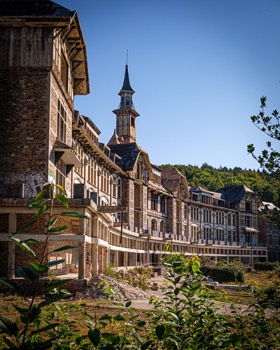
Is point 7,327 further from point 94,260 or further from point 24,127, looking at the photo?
point 94,260

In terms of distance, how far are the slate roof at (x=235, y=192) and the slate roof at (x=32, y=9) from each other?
65.5 metres

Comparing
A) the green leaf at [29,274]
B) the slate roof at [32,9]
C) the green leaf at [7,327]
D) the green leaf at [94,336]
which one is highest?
the slate roof at [32,9]

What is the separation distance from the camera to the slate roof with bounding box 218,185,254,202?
83.6 metres

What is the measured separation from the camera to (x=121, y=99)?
79.8 meters

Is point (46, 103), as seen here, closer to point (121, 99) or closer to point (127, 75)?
point (121, 99)

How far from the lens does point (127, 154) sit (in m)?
50.0

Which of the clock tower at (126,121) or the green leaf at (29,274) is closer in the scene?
the green leaf at (29,274)

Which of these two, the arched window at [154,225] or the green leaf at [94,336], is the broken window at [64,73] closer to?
the green leaf at [94,336]

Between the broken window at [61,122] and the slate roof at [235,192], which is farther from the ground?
the slate roof at [235,192]

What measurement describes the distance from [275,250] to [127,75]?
43.7 metres

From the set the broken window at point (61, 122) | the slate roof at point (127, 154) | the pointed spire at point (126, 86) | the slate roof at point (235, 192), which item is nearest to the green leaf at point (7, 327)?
the broken window at point (61, 122)

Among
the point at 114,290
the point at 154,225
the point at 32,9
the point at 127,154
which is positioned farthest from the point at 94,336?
the point at 154,225

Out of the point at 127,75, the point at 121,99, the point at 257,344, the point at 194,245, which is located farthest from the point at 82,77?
the point at 127,75

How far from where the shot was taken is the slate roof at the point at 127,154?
159 ft
